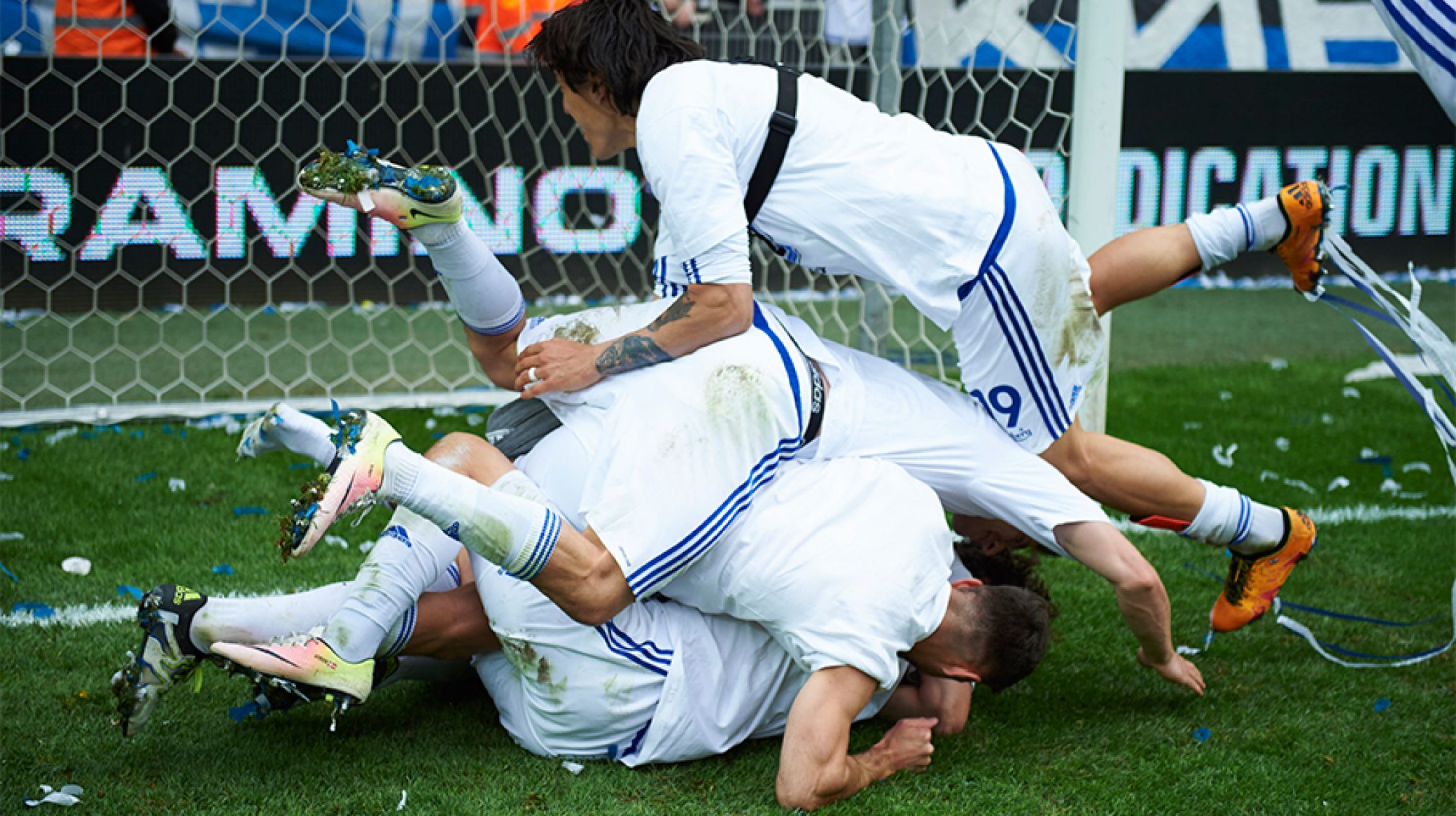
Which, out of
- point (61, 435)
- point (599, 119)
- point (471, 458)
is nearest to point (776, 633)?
point (471, 458)

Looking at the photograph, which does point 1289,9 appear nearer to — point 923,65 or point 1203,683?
point 923,65

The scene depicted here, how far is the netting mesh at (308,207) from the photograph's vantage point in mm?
5133

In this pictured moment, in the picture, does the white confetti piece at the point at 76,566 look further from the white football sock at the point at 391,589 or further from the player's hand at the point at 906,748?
the player's hand at the point at 906,748

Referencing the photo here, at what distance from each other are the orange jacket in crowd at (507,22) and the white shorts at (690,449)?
392cm

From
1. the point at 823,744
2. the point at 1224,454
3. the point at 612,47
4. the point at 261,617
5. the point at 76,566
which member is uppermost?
the point at 612,47

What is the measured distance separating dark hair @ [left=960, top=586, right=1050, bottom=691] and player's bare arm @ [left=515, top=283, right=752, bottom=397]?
2.08ft

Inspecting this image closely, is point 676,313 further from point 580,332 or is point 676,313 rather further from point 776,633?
point 776,633

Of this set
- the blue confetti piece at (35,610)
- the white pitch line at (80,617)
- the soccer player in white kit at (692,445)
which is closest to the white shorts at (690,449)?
the soccer player in white kit at (692,445)

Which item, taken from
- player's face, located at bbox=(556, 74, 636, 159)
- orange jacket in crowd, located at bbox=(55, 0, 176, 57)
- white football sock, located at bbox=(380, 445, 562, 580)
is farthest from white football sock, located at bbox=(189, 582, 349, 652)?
orange jacket in crowd, located at bbox=(55, 0, 176, 57)

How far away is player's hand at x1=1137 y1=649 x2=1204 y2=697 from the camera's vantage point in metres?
2.66

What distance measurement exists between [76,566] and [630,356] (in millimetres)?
1526

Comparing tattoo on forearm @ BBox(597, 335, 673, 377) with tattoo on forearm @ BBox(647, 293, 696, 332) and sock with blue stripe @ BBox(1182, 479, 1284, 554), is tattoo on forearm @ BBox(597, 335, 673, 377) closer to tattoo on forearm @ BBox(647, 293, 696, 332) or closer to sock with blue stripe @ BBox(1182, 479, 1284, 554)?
tattoo on forearm @ BBox(647, 293, 696, 332)

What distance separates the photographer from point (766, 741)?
2.48 m

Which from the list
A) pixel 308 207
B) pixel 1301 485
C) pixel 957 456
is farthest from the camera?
pixel 308 207
